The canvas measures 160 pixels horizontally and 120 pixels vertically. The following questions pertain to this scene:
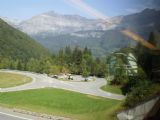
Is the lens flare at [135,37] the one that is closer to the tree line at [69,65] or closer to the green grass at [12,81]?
the green grass at [12,81]

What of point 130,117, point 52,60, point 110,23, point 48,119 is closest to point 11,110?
point 48,119

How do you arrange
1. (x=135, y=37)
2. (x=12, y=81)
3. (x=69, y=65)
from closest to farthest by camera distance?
(x=135, y=37)
(x=12, y=81)
(x=69, y=65)

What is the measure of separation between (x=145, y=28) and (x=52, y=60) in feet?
380

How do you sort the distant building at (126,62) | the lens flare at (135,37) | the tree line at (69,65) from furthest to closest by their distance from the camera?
the tree line at (69,65), the distant building at (126,62), the lens flare at (135,37)

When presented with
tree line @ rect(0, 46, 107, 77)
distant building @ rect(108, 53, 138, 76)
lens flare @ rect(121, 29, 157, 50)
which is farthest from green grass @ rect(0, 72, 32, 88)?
lens flare @ rect(121, 29, 157, 50)

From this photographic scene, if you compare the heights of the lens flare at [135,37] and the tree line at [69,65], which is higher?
the lens flare at [135,37]

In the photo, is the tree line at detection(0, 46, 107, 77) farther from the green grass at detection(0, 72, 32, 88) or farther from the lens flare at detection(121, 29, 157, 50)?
the lens flare at detection(121, 29, 157, 50)

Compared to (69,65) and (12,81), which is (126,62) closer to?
(12,81)

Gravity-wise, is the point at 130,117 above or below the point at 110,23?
below

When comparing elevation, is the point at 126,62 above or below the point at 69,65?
above

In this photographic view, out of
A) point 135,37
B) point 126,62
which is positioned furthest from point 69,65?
point 135,37

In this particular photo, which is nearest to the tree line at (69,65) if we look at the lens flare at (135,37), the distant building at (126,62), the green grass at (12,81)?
the green grass at (12,81)

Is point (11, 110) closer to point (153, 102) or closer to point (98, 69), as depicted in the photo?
point (153, 102)

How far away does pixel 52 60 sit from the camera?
122 meters
